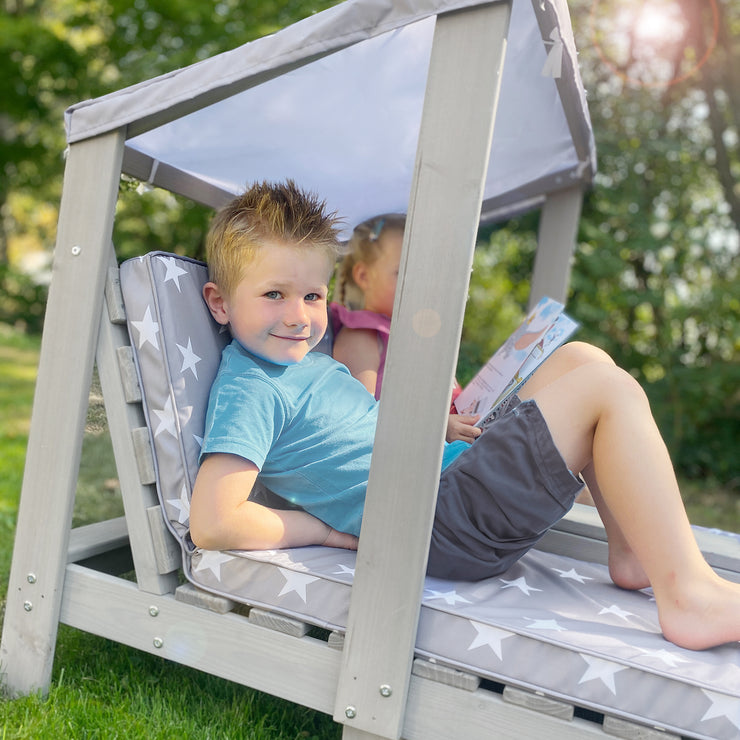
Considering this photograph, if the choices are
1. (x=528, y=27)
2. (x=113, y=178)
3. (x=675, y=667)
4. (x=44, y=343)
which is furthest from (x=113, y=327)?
(x=675, y=667)

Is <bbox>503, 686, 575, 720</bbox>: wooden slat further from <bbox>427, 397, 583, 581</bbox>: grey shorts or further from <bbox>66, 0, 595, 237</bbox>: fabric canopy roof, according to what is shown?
<bbox>66, 0, 595, 237</bbox>: fabric canopy roof

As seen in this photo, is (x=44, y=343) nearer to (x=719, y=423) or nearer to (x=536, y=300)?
(x=536, y=300)

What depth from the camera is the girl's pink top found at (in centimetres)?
249

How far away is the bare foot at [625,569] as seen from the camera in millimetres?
1912

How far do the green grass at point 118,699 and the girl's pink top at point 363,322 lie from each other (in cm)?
83

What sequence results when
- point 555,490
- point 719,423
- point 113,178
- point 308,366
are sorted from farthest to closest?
point 719,423 < point 308,366 < point 113,178 < point 555,490

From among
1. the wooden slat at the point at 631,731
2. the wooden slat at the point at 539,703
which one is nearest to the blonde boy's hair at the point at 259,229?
the wooden slat at the point at 539,703

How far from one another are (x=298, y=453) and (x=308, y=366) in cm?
24

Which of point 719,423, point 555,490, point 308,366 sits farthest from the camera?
point 719,423

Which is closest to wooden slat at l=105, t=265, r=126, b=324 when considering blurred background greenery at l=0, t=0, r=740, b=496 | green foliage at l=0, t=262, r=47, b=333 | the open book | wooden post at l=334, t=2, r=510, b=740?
wooden post at l=334, t=2, r=510, b=740

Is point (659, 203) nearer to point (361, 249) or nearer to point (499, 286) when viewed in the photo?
point (499, 286)

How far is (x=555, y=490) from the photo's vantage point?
1.69 meters

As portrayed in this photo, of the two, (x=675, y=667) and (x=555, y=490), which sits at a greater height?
(x=555, y=490)

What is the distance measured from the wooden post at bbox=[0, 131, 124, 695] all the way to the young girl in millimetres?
876
